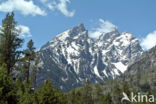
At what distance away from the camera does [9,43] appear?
36969mm

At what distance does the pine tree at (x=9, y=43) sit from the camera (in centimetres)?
3635

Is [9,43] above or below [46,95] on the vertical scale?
above

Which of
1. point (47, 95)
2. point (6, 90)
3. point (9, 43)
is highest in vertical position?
point (9, 43)

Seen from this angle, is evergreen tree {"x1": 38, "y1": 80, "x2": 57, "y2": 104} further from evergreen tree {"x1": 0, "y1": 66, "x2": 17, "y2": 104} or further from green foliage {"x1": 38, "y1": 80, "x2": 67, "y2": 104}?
evergreen tree {"x1": 0, "y1": 66, "x2": 17, "y2": 104}

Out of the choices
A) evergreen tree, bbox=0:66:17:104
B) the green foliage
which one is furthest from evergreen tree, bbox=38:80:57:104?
evergreen tree, bbox=0:66:17:104

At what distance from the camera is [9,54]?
3681 cm

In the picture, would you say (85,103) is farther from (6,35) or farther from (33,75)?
(6,35)

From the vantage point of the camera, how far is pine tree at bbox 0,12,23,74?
3635cm

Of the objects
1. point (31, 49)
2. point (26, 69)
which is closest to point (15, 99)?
point (26, 69)

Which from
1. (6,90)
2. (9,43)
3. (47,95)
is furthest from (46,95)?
(6,90)

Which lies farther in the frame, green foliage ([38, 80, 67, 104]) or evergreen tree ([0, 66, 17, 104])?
green foliage ([38, 80, 67, 104])

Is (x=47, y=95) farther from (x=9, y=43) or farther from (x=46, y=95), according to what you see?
(x=9, y=43)

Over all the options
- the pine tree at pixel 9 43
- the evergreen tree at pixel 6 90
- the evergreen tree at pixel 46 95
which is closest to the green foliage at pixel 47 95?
the evergreen tree at pixel 46 95

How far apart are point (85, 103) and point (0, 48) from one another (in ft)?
327
